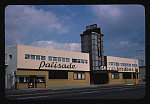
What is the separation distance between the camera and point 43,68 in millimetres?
42312

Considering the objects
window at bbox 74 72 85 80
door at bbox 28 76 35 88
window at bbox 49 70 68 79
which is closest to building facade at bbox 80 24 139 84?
window at bbox 74 72 85 80

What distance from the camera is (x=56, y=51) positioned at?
150 ft

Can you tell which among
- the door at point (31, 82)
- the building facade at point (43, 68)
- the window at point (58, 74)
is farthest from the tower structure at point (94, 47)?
the door at point (31, 82)

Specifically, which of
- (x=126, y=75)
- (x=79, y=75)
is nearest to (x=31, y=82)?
(x=79, y=75)

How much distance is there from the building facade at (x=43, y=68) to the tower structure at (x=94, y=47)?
230 centimetres

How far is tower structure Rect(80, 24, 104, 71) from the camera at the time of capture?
53.4 m

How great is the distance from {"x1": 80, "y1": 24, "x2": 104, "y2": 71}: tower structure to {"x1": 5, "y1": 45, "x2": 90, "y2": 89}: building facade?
2.30m

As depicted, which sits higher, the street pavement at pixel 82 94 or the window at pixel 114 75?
the street pavement at pixel 82 94

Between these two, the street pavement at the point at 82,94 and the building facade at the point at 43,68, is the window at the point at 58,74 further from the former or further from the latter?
the street pavement at the point at 82,94

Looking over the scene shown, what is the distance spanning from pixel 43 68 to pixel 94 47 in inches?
686

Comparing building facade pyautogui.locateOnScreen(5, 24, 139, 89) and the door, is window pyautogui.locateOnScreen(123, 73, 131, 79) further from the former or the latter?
the door

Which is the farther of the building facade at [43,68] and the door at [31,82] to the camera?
the door at [31,82]

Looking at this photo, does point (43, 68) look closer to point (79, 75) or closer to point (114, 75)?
point (79, 75)

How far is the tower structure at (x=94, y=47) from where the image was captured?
53438 mm
